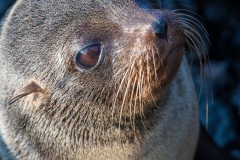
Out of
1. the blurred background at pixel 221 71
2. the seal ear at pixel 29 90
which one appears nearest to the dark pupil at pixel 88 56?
the seal ear at pixel 29 90

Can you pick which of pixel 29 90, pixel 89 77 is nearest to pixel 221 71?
pixel 89 77

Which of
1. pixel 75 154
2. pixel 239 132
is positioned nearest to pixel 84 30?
pixel 75 154

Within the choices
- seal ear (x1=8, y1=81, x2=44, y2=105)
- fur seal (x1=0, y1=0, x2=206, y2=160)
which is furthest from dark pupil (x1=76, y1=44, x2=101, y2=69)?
seal ear (x1=8, y1=81, x2=44, y2=105)

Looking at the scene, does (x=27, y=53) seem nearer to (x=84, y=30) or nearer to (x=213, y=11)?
(x=84, y=30)

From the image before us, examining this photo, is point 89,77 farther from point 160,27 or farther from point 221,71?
point 221,71

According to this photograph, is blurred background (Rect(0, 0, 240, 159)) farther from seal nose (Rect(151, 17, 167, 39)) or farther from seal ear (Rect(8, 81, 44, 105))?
seal nose (Rect(151, 17, 167, 39))

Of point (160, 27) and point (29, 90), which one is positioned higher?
point (160, 27)
